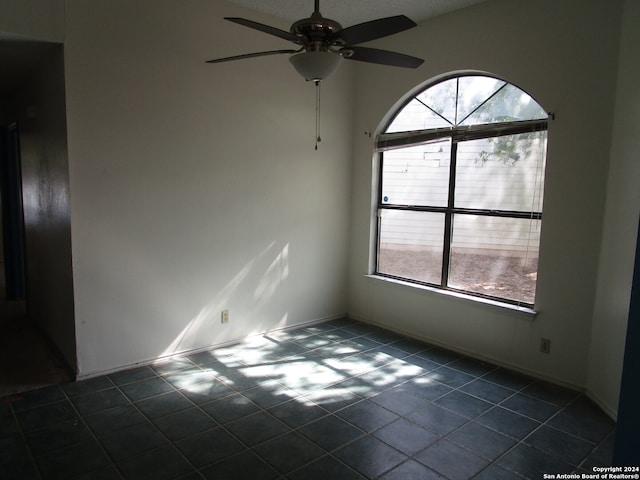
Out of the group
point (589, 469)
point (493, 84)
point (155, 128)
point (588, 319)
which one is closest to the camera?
point (589, 469)

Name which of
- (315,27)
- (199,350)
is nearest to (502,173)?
(315,27)

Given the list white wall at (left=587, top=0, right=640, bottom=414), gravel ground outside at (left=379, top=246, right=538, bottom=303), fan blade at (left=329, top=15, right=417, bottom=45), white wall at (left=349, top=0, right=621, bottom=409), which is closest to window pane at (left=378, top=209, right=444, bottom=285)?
gravel ground outside at (left=379, top=246, right=538, bottom=303)

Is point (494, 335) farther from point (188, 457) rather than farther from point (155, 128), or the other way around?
point (155, 128)

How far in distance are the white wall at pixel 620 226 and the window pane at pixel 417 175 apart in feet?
4.54

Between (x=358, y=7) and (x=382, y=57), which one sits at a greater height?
(x=358, y=7)

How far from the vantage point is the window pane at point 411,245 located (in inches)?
163

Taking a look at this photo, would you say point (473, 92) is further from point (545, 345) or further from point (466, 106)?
point (545, 345)

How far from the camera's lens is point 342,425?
2676mm

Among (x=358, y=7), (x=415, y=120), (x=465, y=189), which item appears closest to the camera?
(x=358, y=7)

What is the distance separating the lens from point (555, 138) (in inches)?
126

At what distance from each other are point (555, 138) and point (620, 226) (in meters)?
0.79

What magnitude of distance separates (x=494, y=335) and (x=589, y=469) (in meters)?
1.41

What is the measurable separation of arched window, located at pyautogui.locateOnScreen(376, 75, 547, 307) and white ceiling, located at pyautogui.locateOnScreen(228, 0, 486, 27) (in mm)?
586

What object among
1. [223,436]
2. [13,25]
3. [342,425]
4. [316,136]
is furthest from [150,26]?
[342,425]
